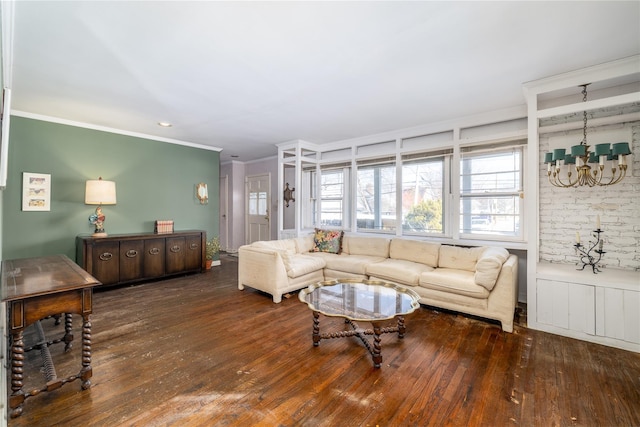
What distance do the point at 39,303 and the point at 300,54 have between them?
8.03ft

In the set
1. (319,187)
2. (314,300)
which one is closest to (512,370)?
(314,300)

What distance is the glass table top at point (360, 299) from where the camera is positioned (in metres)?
2.27

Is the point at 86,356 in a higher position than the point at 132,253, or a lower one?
lower

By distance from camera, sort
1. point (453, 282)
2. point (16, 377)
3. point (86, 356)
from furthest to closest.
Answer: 1. point (453, 282)
2. point (86, 356)
3. point (16, 377)

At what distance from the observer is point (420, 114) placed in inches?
147

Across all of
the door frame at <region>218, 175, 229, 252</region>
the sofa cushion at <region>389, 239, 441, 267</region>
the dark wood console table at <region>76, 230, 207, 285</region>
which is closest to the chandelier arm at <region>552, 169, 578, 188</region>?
the sofa cushion at <region>389, 239, 441, 267</region>

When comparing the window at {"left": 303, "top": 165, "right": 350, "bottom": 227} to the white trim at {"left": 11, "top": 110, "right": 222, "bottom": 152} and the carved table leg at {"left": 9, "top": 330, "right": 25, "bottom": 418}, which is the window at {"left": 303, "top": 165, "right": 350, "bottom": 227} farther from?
the carved table leg at {"left": 9, "top": 330, "right": 25, "bottom": 418}

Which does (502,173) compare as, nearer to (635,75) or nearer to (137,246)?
(635,75)

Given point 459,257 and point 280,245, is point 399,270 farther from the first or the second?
point 280,245

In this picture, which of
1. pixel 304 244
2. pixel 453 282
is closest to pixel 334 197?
pixel 304 244

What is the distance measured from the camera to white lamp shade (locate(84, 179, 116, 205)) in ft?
12.9

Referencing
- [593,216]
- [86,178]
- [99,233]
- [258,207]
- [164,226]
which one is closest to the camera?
[593,216]

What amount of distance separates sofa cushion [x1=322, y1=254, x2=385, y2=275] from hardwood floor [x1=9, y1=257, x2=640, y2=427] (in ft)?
3.33

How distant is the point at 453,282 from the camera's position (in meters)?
3.10
